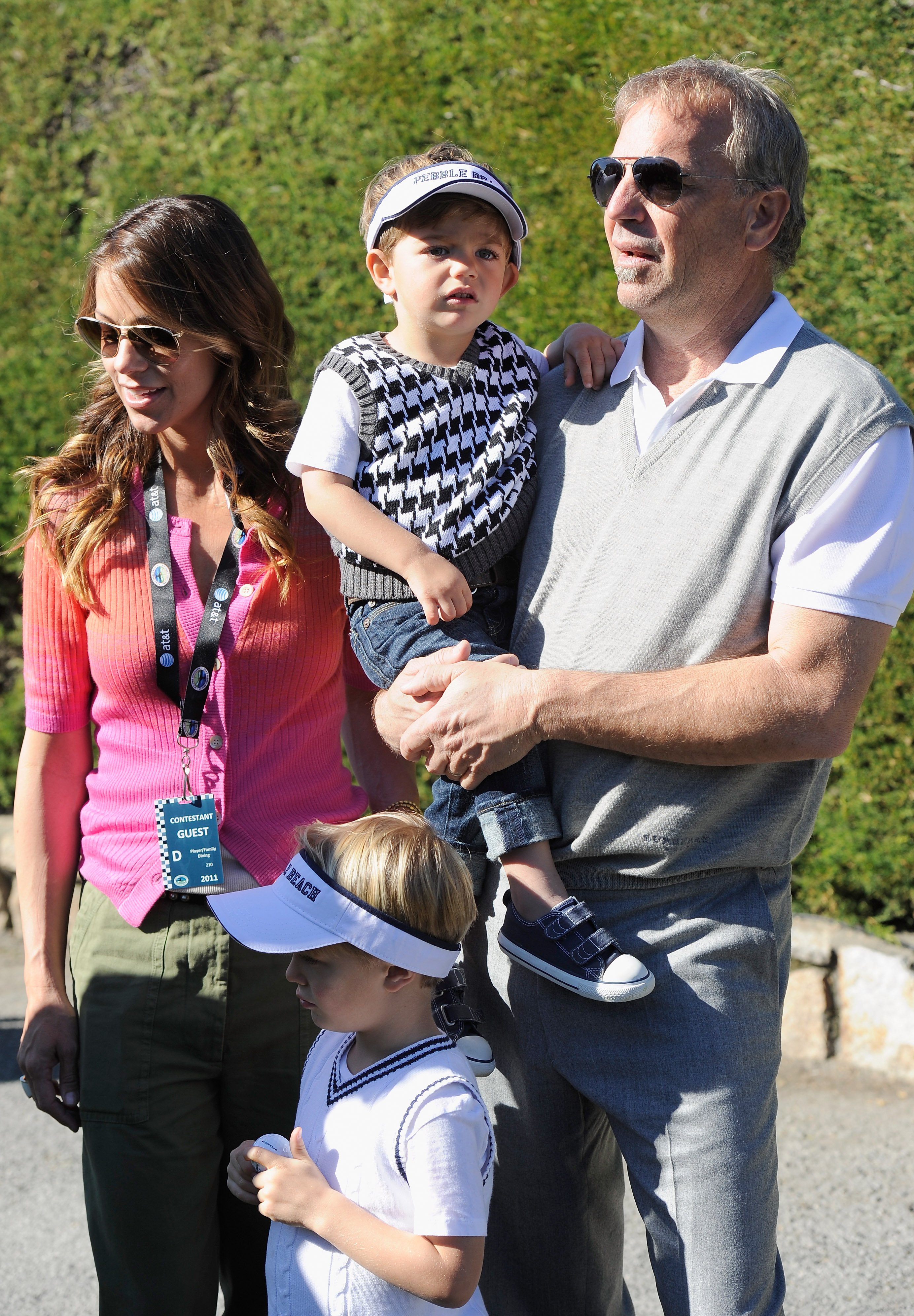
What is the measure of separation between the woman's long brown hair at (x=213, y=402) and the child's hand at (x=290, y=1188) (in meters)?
1.00

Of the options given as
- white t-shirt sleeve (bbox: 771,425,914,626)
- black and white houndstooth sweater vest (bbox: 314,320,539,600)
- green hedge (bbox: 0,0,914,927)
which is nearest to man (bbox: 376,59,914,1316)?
white t-shirt sleeve (bbox: 771,425,914,626)

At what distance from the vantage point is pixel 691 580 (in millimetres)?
1875

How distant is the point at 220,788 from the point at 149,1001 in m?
0.40

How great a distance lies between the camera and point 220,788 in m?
2.26

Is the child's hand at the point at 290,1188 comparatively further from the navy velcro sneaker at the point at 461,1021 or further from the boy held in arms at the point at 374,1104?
the navy velcro sneaker at the point at 461,1021

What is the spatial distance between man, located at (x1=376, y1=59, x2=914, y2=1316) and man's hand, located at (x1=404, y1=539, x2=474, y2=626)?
0.32 feet

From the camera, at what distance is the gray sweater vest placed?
1825 millimetres

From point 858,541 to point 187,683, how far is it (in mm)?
1193

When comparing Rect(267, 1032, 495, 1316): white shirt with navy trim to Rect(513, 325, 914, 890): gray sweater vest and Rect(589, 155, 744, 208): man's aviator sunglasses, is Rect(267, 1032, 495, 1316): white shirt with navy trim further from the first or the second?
Rect(589, 155, 744, 208): man's aviator sunglasses

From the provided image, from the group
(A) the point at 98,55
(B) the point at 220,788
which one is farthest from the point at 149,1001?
(A) the point at 98,55

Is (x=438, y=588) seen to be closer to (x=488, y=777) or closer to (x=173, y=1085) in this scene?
(x=488, y=777)

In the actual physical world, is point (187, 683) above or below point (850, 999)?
above

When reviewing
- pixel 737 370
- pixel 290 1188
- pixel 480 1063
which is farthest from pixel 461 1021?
pixel 737 370

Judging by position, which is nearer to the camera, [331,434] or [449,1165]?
[449,1165]
